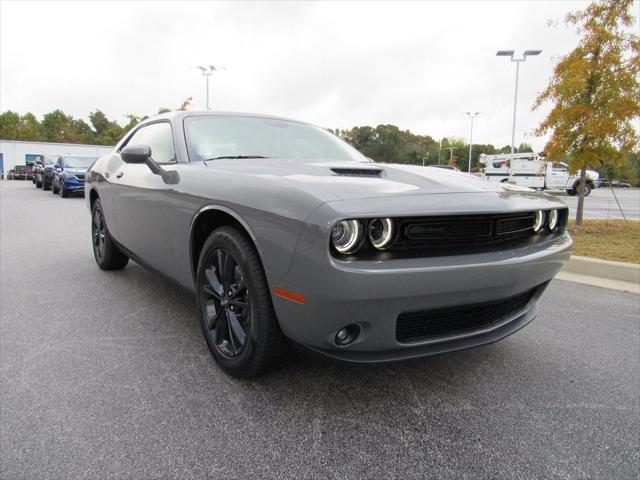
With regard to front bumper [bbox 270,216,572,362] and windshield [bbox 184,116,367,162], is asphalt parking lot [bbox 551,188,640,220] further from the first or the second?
front bumper [bbox 270,216,572,362]

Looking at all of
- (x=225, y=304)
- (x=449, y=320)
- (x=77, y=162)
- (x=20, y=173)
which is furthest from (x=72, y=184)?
(x=20, y=173)

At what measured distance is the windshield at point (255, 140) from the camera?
9.15 ft

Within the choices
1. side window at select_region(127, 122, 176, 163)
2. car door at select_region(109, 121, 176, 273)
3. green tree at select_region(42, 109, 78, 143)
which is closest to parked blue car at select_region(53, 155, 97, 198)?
side window at select_region(127, 122, 176, 163)

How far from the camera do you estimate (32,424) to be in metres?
1.81

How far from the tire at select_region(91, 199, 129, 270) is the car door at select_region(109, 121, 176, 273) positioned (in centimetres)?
59

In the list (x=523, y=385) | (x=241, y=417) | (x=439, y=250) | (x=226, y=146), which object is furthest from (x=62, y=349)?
(x=523, y=385)

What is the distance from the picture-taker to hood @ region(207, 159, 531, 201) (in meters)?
1.77

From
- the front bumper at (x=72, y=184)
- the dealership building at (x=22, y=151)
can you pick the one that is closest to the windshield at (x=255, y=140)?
the front bumper at (x=72, y=184)

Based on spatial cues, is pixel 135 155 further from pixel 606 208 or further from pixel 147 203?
pixel 606 208

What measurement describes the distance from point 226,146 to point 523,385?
2.21 metres

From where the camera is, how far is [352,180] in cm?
196

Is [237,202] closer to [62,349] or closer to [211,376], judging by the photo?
[211,376]

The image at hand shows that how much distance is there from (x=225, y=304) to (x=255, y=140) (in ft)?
4.17

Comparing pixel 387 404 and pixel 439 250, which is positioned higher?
pixel 439 250
